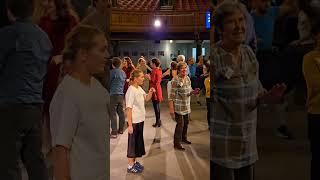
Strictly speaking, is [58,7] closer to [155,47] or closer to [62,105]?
[62,105]

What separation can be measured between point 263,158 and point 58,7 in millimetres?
1913

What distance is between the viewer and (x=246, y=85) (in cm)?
213

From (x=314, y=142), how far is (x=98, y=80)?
1.59 metres

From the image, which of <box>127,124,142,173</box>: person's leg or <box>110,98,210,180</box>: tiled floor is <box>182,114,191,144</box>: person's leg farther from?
<box>127,124,142,173</box>: person's leg

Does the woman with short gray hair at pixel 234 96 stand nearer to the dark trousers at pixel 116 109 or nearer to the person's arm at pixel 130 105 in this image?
the person's arm at pixel 130 105

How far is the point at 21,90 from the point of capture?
2.53 m

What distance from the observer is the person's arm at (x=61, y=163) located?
1698mm

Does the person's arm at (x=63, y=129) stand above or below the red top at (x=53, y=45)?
below

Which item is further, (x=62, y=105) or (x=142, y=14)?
(x=142, y=14)

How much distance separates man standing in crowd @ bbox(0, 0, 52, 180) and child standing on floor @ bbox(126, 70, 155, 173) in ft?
5.55

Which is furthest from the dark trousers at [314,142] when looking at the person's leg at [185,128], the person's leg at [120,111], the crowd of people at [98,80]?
the person's leg at [120,111]

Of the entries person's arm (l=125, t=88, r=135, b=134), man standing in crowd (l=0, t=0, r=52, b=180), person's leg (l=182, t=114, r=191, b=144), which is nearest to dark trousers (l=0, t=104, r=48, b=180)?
man standing in crowd (l=0, t=0, r=52, b=180)

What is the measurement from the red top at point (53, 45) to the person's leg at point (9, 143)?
0.90 feet

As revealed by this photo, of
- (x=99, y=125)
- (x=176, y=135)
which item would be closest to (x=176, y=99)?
(x=176, y=135)
